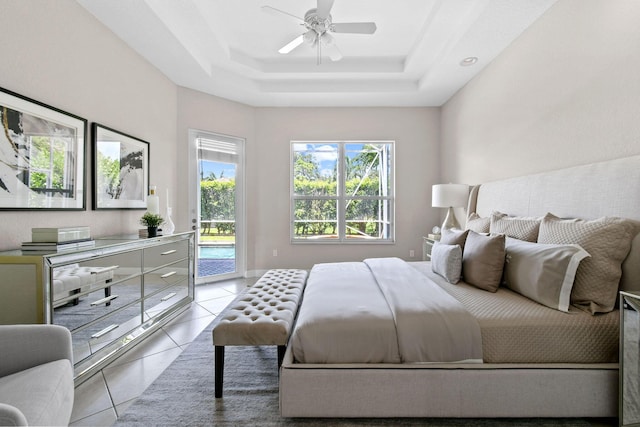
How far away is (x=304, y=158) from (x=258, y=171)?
78 cm

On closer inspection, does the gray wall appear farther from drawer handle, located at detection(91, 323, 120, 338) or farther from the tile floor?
the tile floor

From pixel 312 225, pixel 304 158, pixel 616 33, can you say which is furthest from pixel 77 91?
pixel 616 33

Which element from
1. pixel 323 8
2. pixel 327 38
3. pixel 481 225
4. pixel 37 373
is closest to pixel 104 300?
pixel 37 373

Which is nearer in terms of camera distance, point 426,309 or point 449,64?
point 426,309

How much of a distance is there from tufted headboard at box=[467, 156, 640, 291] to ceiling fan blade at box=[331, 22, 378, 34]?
189 centimetres

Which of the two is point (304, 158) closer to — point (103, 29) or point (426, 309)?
point (103, 29)

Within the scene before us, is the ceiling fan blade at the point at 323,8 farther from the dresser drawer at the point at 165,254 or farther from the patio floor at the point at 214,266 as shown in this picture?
the patio floor at the point at 214,266

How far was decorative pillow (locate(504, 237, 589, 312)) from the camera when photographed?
1.51 m

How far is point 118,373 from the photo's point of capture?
191 centimetres

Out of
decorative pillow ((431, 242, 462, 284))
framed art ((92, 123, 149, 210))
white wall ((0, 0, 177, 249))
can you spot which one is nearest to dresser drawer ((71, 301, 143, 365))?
white wall ((0, 0, 177, 249))

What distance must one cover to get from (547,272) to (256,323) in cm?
167

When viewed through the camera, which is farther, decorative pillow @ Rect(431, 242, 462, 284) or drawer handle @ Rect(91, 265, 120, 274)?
decorative pillow @ Rect(431, 242, 462, 284)

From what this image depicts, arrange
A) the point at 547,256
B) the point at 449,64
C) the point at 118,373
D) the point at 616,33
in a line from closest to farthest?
the point at 547,256 → the point at 616,33 → the point at 118,373 → the point at 449,64

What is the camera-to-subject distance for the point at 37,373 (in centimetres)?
114
